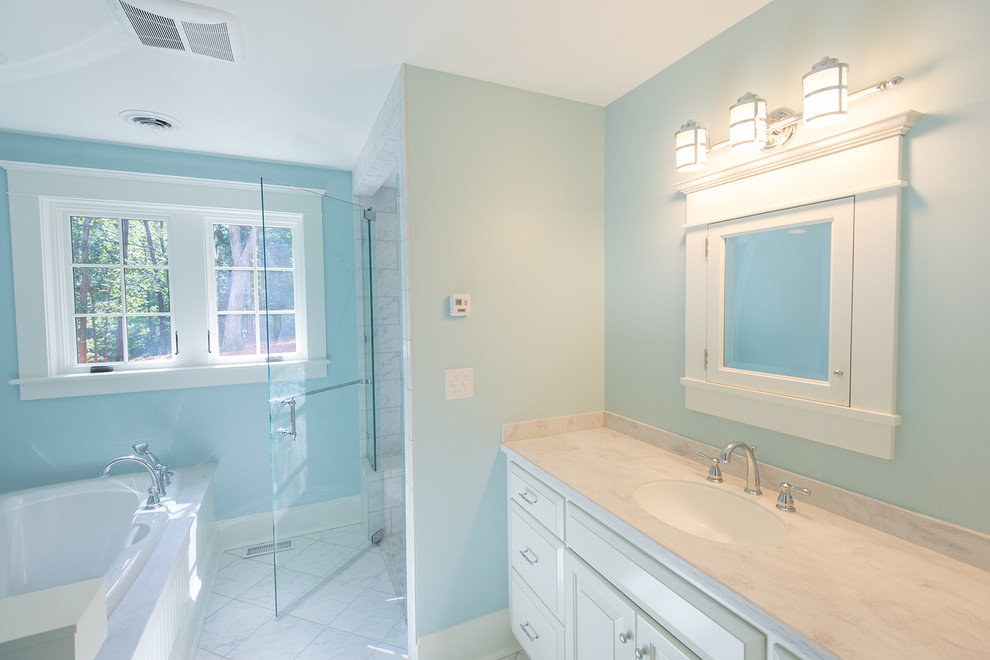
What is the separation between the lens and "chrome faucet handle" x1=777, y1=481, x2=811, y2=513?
124 centimetres

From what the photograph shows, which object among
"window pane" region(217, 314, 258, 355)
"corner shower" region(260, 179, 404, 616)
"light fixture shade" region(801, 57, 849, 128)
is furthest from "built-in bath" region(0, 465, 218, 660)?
"light fixture shade" region(801, 57, 849, 128)

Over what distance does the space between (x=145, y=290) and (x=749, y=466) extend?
3.35m

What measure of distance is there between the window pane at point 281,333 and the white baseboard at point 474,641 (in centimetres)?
154

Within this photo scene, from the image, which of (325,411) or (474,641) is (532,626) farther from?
(325,411)

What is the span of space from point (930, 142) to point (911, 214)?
17cm

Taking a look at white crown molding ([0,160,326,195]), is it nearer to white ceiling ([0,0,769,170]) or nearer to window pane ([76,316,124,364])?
white ceiling ([0,0,769,170])

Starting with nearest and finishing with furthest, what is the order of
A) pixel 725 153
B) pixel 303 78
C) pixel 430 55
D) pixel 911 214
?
pixel 911 214, pixel 725 153, pixel 430 55, pixel 303 78

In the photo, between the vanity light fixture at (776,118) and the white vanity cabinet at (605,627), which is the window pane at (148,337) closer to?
the white vanity cabinet at (605,627)

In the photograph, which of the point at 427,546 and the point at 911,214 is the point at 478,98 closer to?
the point at 911,214

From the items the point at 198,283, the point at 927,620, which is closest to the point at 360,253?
the point at 198,283

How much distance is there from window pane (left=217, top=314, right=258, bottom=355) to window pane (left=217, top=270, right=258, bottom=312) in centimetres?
5

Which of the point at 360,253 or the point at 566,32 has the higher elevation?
the point at 566,32

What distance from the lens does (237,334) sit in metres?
2.85

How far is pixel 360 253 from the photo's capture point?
2.77m
